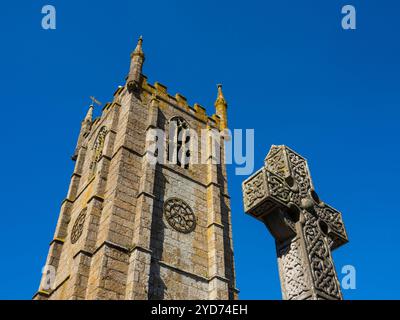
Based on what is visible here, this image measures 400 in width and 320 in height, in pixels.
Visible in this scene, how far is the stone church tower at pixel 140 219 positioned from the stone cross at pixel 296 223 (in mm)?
11683

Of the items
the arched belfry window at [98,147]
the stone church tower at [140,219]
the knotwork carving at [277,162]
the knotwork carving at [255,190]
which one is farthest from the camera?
the arched belfry window at [98,147]

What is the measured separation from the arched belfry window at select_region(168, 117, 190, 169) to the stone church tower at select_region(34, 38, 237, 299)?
16 cm

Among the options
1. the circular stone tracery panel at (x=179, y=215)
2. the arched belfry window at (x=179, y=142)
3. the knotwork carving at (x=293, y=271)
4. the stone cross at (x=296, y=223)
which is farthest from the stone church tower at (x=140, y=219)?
the knotwork carving at (x=293, y=271)

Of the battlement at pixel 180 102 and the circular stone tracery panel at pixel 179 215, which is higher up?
the battlement at pixel 180 102

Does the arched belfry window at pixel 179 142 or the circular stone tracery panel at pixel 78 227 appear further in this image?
the arched belfry window at pixel 179 142

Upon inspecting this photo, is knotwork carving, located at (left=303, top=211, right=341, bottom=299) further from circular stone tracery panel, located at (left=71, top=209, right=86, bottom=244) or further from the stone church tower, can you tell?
circular stone tracery panel, located at (left=71, top=209, right=86, bottom=244)

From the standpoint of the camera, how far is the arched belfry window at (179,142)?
2333 cm

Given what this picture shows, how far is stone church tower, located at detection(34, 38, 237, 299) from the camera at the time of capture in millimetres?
16859

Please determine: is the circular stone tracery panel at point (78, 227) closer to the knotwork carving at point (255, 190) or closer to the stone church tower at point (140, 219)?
the stone church tower at point (140, 219)

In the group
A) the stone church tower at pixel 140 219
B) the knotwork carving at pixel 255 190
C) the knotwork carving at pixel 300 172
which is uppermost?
the stone church tower at pixel 140 219

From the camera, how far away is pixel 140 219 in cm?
1814

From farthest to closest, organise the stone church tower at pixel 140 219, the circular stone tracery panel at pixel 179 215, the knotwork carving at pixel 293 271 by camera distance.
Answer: the circular stone tracery panel at pixel 179 215 → the stone church tower at pixel 140 219 → the knotwork carving at pixel 293 271
